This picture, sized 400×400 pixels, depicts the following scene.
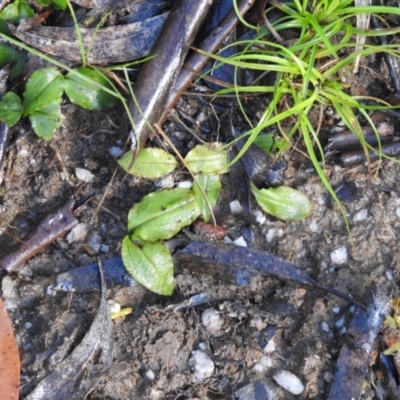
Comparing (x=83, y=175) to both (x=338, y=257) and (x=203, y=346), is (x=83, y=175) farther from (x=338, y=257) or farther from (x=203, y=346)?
(x=338, y=257)

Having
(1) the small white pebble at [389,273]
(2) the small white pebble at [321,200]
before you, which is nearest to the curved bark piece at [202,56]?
(2) the small white pebble at [321,200]

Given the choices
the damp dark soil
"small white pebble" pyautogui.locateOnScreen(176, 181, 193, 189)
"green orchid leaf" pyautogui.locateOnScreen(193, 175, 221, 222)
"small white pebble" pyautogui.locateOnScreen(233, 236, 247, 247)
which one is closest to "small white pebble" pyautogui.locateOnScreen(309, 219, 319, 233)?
the damp dark soil

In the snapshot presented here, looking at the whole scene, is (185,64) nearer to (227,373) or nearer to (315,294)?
(315,294)

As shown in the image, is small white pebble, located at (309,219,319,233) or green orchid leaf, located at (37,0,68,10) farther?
green orchid leaf, located at (37,0,68,10)

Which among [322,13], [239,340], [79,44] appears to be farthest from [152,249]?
[322,13]

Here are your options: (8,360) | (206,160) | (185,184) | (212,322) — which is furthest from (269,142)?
(8,360)

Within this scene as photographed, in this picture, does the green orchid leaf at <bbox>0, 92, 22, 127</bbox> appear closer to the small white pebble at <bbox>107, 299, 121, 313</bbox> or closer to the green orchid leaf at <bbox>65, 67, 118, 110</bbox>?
the green orchid leaf at <bbox>65, 67, 118, 110</bbox>

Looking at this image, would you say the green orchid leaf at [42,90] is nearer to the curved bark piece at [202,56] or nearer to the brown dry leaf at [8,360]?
the curved bark piece at [202,56]
